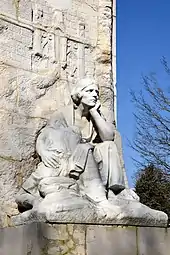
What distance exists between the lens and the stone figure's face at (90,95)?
526 centimetres

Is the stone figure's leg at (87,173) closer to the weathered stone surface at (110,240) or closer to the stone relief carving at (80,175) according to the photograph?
the stone relief carving at (80,175)

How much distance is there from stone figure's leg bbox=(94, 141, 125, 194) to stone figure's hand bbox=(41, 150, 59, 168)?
371mm

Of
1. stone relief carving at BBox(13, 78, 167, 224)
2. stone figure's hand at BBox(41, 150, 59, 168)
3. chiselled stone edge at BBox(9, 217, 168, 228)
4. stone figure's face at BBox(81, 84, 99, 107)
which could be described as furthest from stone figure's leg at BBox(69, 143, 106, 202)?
stone figure's face at BBox(81, 84, 99, 107)

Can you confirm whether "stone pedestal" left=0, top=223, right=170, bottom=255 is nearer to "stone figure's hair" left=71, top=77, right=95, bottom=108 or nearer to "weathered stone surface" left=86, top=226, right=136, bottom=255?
"weathered stone surface" left=86, top=226, right=136, bottom=255

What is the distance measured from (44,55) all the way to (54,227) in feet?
7.11

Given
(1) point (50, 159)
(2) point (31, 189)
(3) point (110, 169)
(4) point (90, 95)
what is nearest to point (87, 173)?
(3) point (110, 169)

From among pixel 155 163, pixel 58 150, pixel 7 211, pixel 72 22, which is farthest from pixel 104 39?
pixel 155 163

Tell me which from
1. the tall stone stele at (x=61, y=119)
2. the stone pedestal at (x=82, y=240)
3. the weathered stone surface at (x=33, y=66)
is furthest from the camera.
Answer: the weathered stone surface at (x=33, y=66)

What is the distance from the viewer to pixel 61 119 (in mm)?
5387

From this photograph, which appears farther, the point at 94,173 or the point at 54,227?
the point at 94,173

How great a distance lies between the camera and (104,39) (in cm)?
634

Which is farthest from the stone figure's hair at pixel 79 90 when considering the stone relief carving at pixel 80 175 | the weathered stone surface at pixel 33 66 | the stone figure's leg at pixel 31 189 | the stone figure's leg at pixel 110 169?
the stone figure's leg at pixel 31 189

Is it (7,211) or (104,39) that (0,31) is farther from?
(7,211)

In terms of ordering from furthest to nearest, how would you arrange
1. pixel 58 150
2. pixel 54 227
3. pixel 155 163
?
pixel 155 163 → pixel 58 150 → pixel 54 227
